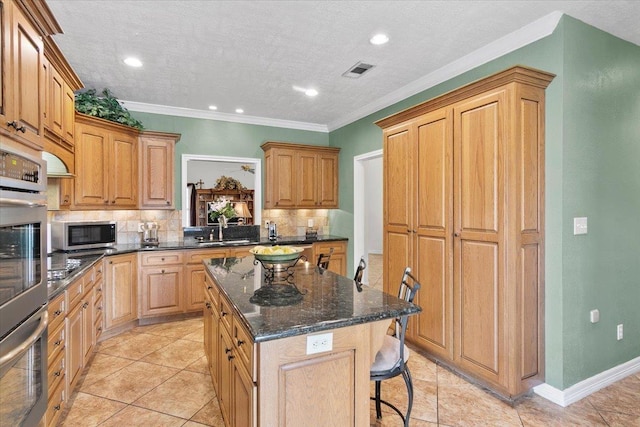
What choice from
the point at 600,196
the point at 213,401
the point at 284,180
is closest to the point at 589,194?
the point at 600,196

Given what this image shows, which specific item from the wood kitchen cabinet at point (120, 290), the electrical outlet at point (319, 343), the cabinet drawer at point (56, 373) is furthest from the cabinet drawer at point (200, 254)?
the electrical outlet at point (319, 343)

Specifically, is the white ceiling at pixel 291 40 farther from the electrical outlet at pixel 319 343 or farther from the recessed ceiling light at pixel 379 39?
the electrical outlet at pixel 319 343

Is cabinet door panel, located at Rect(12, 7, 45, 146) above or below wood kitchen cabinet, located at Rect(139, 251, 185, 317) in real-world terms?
above

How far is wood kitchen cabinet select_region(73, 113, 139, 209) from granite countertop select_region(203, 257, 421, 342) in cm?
224

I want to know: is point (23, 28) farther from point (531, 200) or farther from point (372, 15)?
point (531, 200)

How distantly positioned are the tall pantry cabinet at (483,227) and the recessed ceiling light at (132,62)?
8.77 ft

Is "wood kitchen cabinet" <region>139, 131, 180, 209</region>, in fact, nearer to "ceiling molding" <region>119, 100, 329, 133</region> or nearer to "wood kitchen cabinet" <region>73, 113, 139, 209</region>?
"wood kitchen cabinet" <region>73, 113, 139, 209</region>

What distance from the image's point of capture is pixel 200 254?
4.34m

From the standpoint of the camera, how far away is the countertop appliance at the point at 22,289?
125 cm

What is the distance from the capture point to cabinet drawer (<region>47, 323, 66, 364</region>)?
199cm

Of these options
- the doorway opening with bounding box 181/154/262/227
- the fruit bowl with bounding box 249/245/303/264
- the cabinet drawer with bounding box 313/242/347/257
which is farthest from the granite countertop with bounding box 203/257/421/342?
the doorway opening with bounding box 181/154/262/227

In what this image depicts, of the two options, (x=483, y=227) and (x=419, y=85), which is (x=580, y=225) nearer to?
(x=483, y=227)

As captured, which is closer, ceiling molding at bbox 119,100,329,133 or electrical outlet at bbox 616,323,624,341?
electrical outlet at bbox 616,323,624,341

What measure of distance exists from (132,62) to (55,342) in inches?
101
